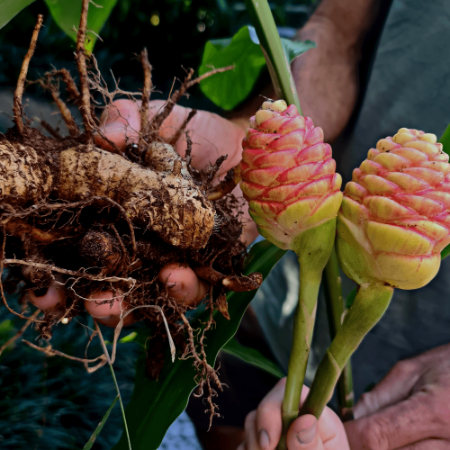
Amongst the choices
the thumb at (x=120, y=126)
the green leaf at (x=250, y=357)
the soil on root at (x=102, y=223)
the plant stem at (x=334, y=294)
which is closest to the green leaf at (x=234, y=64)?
the thumb at (x=120, y=126)

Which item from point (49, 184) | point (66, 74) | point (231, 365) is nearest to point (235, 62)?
point (66, 74)

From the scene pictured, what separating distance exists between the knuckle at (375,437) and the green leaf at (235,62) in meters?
0.64

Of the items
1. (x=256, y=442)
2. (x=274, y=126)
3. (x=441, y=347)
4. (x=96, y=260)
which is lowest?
(x=441, y=347)

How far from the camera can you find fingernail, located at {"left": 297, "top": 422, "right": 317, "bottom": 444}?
408 mm

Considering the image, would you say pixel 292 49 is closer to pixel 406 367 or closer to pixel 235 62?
pixel 235 62

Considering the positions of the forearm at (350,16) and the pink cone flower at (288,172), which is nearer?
the pink cone flower at (288,172)

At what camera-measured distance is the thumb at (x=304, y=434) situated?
1.34ft

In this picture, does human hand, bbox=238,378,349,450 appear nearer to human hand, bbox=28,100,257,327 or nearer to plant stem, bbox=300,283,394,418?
plant stem, bbox=300,283,394,418

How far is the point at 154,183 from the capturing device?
420 millimetres

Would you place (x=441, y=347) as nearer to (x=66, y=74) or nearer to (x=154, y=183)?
(x=154, y=183)

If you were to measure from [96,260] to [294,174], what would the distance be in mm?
225

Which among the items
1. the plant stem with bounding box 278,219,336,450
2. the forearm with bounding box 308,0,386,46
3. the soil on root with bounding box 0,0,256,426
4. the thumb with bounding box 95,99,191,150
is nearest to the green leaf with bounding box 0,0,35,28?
the soil on root with bounding box 0,0,256,426

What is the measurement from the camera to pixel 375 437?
1.96 ft

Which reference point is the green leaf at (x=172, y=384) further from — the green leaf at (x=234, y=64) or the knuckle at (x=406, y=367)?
the knuckle at (x=406, y=367)
